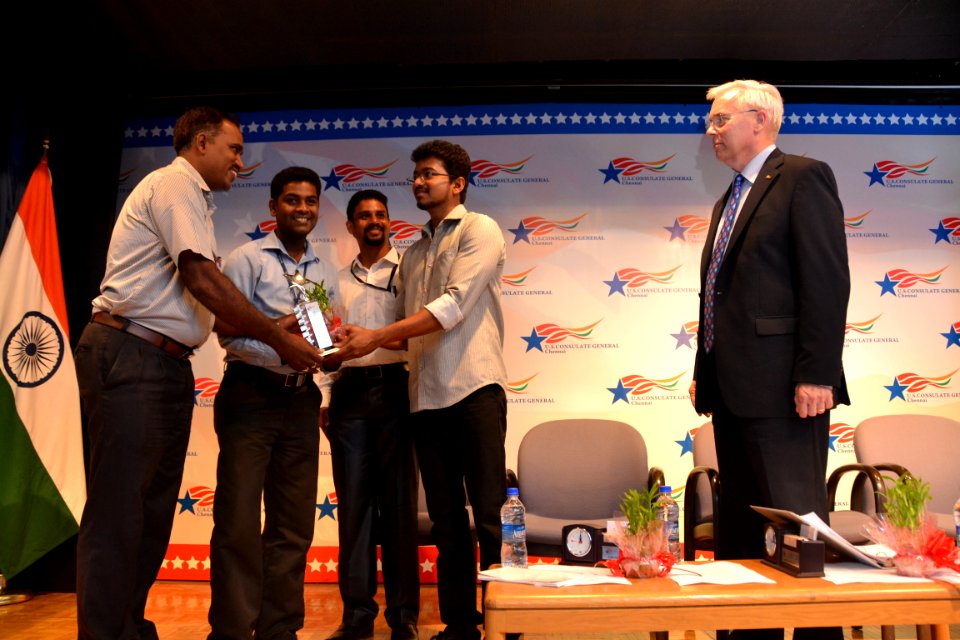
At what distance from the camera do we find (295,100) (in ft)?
17.4

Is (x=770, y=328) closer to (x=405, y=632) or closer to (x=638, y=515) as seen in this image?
(x=638, y=515)

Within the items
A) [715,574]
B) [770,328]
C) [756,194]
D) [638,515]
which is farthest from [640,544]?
[756,194]

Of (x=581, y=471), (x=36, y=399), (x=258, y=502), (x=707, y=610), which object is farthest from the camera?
(x=36, y=399)

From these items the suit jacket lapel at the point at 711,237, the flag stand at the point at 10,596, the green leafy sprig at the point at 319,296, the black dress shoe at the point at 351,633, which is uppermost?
the suit jacket lapel at the point at 711,237

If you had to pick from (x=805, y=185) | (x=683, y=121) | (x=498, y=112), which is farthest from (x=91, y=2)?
(x=805, y=185)

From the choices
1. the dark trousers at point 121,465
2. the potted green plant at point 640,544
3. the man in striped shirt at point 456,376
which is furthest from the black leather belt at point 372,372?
the potted green plant at point 640,544

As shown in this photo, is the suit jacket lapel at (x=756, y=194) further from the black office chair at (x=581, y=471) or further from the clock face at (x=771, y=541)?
the black office chair at (x=581, y=471)

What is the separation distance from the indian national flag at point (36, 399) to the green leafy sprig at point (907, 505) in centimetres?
398

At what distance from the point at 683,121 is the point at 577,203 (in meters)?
0.88

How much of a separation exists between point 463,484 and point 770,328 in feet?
4.98

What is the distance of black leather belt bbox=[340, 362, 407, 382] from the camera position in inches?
141

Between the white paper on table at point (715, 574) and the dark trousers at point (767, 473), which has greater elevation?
the dark trousers at point (767, 473)

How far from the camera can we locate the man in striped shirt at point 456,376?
10.5 feet

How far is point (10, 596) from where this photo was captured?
4.42 metres
